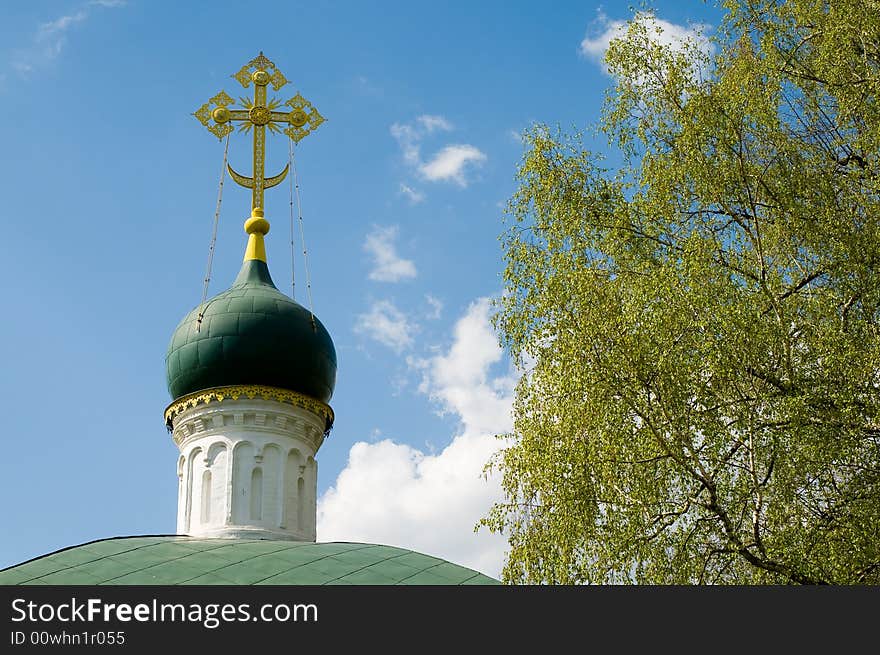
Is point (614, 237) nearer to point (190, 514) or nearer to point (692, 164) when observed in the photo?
point (692, 164)

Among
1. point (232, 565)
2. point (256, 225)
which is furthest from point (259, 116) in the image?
point (232, 565)

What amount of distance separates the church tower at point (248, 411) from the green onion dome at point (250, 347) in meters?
0.01

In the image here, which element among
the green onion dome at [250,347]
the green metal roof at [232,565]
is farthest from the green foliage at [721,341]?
the green onion dome at [250,347]

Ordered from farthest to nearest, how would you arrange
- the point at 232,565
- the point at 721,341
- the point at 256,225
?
the point at 256,225, the point at 232,565, the point at 721,341

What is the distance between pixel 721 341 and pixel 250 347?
7199 mm

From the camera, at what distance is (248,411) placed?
559 inches

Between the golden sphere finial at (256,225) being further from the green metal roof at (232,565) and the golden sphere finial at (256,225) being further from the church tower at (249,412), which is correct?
the green metal roof at (232,565)

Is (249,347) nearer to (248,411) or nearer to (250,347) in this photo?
(250,347)

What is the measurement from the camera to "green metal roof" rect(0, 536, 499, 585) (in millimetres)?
11203

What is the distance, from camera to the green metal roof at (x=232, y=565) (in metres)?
11.2

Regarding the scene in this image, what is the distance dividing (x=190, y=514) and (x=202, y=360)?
5.77ft

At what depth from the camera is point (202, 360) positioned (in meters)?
14.2
